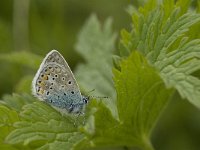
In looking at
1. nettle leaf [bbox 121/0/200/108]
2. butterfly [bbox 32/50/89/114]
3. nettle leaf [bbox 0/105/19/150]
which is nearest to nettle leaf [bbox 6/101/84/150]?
nettle leaf [bbox 0/105/19/150]

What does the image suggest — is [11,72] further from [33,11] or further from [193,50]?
[193,50]

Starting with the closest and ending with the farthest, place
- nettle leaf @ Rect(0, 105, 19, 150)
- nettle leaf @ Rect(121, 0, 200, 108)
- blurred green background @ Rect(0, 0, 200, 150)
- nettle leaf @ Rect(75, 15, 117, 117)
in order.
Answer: nettle leaf @ Rect(121, 0, 200, 108), nettle leaf @ Rect(0, 105, 19, 150), nettle leaf @ Rect(75, 15, 117, 117), blurred green background @ Rect(0, 0, 200, 150)

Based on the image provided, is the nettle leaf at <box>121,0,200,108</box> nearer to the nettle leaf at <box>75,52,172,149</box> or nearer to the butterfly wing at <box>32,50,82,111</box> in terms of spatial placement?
the nettle leaf at <box>75,52,172,149</box>

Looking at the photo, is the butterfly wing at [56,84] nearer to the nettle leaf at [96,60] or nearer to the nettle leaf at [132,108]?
the nettle leaf at [132,108]

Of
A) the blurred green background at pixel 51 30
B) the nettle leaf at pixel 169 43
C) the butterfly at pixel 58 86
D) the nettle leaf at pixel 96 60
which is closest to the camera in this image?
the nettle leaf at pixel 169 43

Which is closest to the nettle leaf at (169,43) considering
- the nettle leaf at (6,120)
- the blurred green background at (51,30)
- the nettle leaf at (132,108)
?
the nettle leaf at (132,108)

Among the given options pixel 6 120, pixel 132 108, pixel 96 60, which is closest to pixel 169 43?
pixel 132 108

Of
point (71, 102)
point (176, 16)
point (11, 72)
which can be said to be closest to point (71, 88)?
point (71, 102)
